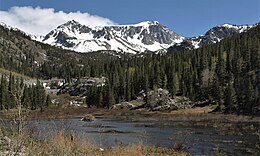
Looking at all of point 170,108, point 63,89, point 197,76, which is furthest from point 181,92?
point 63,89

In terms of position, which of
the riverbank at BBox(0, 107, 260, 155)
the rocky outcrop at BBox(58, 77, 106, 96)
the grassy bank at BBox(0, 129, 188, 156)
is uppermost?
the rocky outcrop at BBox(58, 77, 106, 96)

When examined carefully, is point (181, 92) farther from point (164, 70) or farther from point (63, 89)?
point (63, 89)

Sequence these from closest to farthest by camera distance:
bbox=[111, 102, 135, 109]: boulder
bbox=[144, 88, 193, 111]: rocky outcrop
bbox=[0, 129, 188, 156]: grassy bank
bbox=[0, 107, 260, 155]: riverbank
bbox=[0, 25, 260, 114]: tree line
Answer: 1. bbox=[0, 129, 188, 156]: grassy bank
2. bbox=[0, 107, 260, 155]: riverbank
3. bbox=[0, 25, 260, 114]: tree line
4. bbox=[144, 88, 193, 111]: rocky outcrop
5. bbox=[111, 102, 135, 109]: boulder

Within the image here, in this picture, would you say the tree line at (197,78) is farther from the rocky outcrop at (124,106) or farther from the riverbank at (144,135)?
the riverbank at (144,135)

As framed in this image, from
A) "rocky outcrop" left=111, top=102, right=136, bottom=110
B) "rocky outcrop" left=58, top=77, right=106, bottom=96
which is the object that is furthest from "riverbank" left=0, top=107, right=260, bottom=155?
"rocky outcrop" left=58, top=77, right=106, bottom=96

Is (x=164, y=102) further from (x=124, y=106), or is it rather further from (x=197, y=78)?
(x=197, y=78)

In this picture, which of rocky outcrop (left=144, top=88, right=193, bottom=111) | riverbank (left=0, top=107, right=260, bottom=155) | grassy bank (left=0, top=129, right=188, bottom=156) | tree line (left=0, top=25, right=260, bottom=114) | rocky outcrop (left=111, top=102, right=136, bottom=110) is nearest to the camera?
grassy bank (left=0, top=129, right=188, bottom=156)

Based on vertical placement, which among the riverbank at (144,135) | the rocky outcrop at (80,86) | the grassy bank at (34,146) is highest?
the rocky outcrop at (80,86)

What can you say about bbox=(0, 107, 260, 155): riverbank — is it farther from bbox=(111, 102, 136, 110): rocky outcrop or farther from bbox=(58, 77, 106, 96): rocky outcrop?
bbox=(58, 77, 106, 96): rocky outcrop

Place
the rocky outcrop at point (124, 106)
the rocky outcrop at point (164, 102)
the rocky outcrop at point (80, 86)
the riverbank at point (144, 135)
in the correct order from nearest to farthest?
the riverbank at point (144, 135), the rocky outcrop at point (164, 102), the rocky outcrop at point (124, 106), the rocky outcrop at point (80, 86)

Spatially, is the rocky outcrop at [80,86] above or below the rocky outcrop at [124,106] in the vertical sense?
above

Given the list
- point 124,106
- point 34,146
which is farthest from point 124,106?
point 34,146

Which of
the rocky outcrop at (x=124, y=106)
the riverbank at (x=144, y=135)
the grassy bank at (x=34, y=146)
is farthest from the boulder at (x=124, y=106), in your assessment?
the grassy bank at (x=34, y=146)

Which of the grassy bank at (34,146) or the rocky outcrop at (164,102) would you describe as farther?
the rocky outcrop at (164,102)
